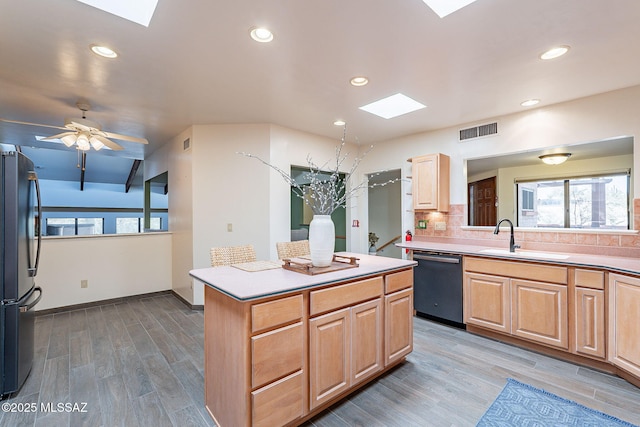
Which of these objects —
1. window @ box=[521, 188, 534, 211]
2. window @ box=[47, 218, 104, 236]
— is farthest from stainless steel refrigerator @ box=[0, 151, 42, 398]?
window @ box=[47, 218, 104, 236]

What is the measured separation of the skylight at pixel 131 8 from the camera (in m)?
1.68

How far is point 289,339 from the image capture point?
5.15 ft

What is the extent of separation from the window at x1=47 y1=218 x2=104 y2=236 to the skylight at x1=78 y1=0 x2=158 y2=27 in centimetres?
833

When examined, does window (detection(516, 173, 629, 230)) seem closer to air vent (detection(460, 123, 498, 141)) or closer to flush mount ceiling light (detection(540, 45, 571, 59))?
air vent (detection(460, 123, 498, 141))

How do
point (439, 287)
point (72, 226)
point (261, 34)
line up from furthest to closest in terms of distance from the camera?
point (72, 226)
point (439, 287)
point (261, 34)

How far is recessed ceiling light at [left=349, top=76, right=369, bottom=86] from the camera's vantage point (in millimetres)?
2523

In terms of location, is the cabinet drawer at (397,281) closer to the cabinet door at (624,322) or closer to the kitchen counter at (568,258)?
the kitchen counter at (568,258)

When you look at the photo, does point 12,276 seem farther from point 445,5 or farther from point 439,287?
point 439,287

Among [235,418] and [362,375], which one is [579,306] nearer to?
[362,375]

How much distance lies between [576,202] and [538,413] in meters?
3.78

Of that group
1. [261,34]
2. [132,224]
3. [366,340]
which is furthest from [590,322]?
[132,224]

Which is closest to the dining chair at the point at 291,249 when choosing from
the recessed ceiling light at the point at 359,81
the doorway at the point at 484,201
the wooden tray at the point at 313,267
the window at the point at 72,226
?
the wooden tray at the point at 313,267

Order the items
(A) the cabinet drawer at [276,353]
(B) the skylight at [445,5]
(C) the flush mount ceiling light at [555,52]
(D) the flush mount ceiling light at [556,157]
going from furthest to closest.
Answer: (D) the flush mount ceiling light at [556,157]
(C) the flush mount ceiling light at [555,52]
(B) the skylight at [445,5]
(A) the cabinet drawer at [276,353]

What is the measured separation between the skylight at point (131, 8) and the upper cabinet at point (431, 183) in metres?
3.23
